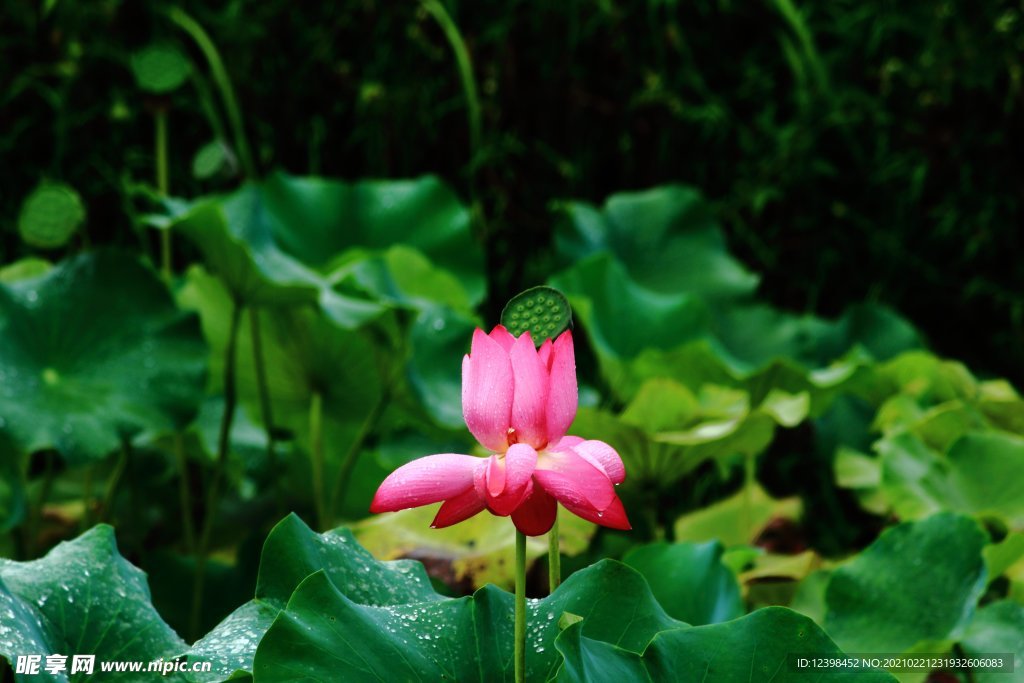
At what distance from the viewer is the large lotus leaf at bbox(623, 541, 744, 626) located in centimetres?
81

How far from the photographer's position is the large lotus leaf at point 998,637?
731 millimetres

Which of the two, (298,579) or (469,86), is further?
(469,86)

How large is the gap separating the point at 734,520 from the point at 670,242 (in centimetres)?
65

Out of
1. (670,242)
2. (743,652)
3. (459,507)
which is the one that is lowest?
(670,242)

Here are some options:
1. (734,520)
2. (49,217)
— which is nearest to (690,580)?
(734,520)

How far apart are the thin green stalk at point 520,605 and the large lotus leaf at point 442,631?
66 mm

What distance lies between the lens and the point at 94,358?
46.6 inches

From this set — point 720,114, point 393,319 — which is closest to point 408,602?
point 393,319

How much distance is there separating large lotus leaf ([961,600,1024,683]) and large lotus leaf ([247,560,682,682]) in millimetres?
304

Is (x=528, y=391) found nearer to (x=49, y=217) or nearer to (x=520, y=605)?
(x=520, y=605)

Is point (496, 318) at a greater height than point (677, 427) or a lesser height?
lesser

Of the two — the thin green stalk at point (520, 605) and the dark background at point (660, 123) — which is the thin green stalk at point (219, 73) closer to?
the dark background at point (660, 123)

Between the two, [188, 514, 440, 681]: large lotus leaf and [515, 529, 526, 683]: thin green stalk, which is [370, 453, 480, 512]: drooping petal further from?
[188, 514, 440, 681]: large lotus leaf

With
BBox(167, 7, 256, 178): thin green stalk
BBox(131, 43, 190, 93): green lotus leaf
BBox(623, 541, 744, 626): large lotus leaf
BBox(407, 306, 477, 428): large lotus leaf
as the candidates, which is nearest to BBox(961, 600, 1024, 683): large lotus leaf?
BBox(623, 541, 744, 626): large lotus leaf
